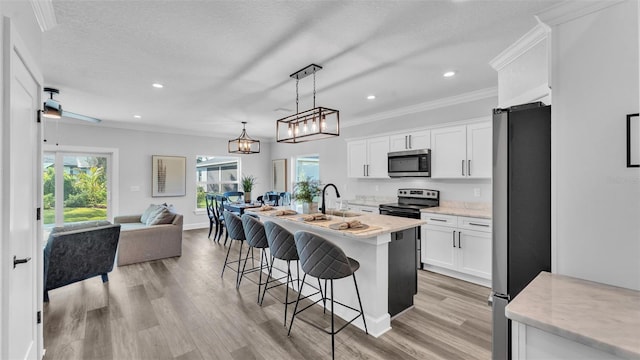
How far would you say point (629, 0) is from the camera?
1.30 meters

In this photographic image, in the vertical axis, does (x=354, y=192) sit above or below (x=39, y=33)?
below

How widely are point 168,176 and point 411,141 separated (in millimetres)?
5757

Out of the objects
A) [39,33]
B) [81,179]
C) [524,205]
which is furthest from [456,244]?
[81,179]

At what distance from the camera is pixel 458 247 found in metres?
3.63

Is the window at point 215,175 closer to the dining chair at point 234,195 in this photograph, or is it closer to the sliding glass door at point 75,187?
the dining chair at point 234,195

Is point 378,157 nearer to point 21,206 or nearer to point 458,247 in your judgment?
point 458,247

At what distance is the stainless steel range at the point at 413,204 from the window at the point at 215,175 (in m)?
5.07

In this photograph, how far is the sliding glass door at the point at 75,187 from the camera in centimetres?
553

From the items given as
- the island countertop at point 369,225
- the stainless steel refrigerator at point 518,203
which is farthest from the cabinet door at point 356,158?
the stainless steel refrigerator at point 518,203

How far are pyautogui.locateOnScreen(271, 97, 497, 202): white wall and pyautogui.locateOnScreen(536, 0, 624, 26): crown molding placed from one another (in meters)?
2.36

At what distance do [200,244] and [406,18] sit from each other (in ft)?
17.5

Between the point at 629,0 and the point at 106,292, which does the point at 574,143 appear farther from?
the point at 106,292

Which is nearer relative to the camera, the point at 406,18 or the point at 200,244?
the point at 406,18

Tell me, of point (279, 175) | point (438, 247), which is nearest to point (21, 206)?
point (438, 247)
